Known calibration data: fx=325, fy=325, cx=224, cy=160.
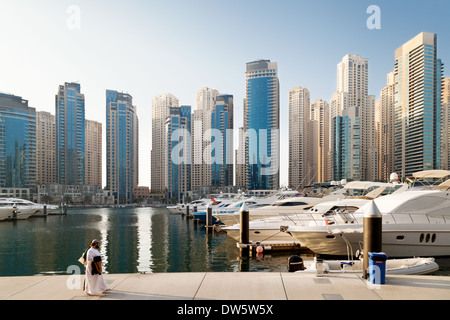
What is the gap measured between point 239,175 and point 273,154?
112ft

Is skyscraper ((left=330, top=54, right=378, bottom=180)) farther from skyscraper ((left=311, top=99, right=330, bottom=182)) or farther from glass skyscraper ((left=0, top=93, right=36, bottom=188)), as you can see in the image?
glass skyscraper ((left=0, top=93, right=36, bottom=188))

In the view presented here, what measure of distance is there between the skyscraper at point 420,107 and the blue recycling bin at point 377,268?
139 meters

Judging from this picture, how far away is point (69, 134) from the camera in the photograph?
16538cm

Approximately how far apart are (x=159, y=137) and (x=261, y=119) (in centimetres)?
6986

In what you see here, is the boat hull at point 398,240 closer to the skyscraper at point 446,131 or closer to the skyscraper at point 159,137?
the skyscraper at point 446,131

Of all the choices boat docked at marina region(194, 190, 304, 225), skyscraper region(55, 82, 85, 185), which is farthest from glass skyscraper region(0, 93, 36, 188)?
boat docked at marina region(194, 190, 304, 225)

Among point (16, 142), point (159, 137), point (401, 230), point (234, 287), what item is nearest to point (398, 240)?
point (401, 230)

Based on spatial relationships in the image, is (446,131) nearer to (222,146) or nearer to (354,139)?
(354,139)

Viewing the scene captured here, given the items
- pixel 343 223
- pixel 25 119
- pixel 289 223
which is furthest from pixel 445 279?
pixel 25 119

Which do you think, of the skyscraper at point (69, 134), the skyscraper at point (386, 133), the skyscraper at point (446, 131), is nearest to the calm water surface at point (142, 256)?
the skyscraper at point (446, 131)

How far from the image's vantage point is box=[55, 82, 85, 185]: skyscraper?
164m

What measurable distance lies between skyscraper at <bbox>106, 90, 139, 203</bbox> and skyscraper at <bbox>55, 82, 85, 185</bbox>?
46.7 feet

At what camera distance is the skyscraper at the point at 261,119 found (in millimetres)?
144750
